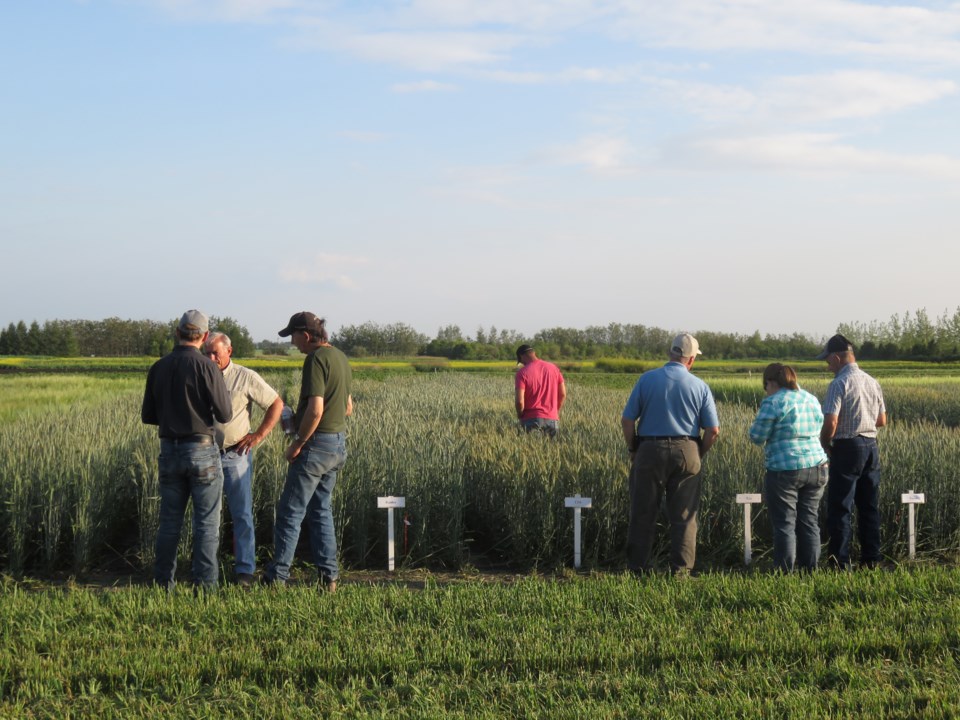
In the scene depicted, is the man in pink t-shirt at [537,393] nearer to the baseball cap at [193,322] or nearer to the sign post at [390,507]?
the sign post at [390,507]

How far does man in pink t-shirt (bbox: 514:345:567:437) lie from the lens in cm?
1027

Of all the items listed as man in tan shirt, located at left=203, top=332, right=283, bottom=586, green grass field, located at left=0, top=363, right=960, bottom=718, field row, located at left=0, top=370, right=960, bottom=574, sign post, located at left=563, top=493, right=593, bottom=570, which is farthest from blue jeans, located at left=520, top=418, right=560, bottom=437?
man in tan shirt, located at left=203, top=332, right=283, bottom=586

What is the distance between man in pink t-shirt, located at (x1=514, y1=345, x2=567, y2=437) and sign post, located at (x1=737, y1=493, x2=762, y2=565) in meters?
3.44

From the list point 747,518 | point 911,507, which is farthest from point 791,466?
point 911,507

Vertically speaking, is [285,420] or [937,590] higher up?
[285,420]

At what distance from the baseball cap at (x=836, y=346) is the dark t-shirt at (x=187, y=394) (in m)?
4.65

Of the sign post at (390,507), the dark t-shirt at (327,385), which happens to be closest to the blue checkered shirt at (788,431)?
the sign post at (390,507)

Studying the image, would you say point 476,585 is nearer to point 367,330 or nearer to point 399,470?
point 399,470

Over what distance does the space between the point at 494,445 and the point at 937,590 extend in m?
4.33

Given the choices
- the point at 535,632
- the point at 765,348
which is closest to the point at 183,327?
the point at 535,632

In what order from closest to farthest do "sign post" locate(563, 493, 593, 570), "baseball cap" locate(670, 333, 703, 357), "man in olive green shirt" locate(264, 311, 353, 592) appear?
"man in olive green shirt" locate(264, 311, 353, 592), "baseball cap" locate(670, 333, 703, 357), "sign post" locate(563, 493, 593, 570)

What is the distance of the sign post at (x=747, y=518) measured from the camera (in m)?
6.95

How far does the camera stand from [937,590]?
573 cm

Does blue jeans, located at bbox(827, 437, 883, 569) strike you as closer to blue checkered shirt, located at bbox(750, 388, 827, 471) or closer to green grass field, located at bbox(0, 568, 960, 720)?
blue checkered shirt, located at bbox(750, 388, 827, 471)
